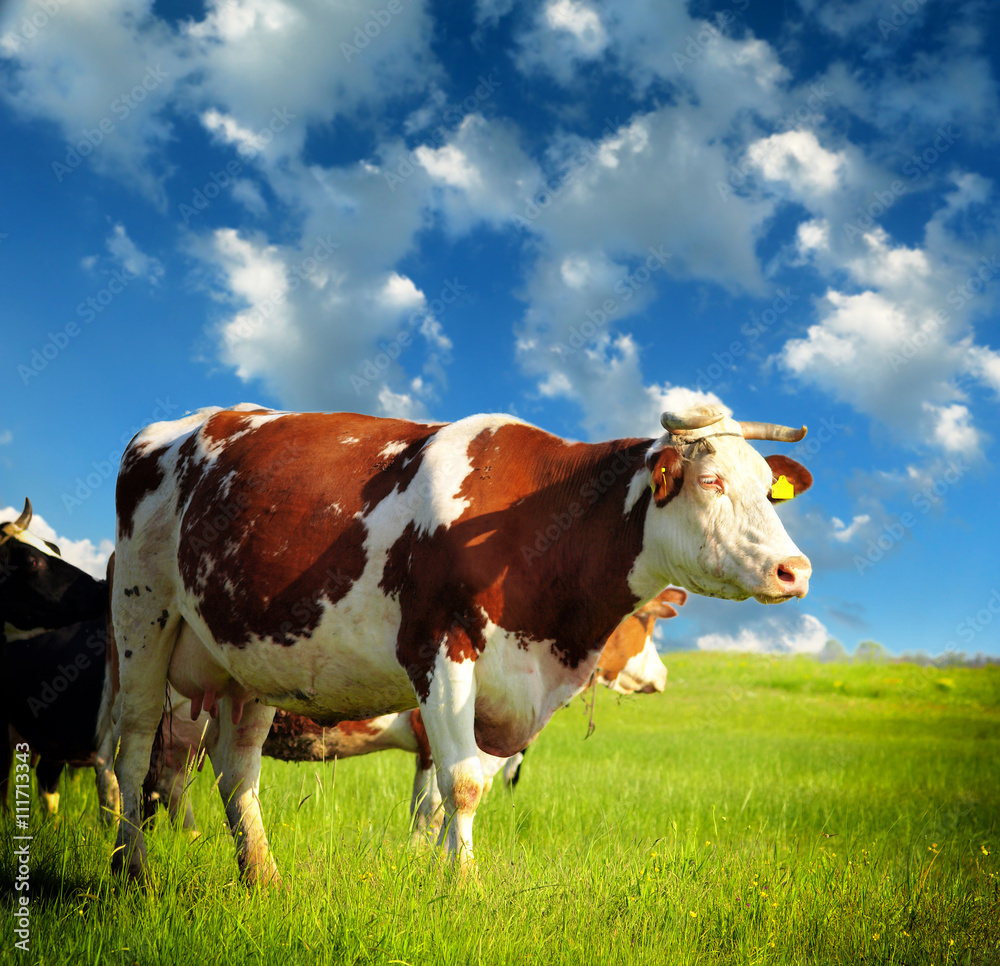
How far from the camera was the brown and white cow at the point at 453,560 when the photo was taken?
157 inches

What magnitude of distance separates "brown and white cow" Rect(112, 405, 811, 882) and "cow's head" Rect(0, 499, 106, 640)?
3780mm

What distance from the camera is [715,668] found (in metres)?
30.9

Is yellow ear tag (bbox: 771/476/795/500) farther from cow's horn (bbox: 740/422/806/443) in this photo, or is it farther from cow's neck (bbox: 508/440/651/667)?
cow's neck (bbox: 508/440/651/667)

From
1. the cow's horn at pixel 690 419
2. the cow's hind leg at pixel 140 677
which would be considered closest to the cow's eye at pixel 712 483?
the cow's horn at pixel 690 419

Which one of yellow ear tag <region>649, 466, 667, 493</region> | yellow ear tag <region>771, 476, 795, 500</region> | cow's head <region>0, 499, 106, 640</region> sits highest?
yellow ear tag <region>771, 476, 795, 500</region>

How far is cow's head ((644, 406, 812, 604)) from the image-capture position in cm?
386

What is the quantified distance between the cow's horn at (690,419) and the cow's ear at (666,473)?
0.37ft

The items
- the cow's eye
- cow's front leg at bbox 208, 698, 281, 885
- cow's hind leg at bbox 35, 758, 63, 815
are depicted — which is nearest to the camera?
the cow's eye

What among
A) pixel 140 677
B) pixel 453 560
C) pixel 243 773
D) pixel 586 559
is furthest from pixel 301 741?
pixel 586 559

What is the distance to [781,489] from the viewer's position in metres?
4.25

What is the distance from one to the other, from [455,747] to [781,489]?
2150mm

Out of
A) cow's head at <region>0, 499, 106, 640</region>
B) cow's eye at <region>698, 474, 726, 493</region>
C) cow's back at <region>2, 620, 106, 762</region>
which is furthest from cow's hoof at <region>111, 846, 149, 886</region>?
cow's head at <region>0, 499, 106, 640</region>

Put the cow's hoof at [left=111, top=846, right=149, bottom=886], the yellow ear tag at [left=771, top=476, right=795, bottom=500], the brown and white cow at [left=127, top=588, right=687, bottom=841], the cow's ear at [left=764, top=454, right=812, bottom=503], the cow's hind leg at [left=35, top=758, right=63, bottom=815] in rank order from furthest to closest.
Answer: the cow's hind leg at [left=35, top=758, right=63, bottom=815] → the brown and white cow at [left=127, top=588, right=687, bottom=841] → the cow's hoof at [left=111, top=846, right=149, bottom=886] → the cow's ear at [left=764, top=454, right=812, bottom=503] → the yellow ear tag at [left=771, top=476, right=795, bottom=500]

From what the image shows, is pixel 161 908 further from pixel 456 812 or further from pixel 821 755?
pixel 821 755
